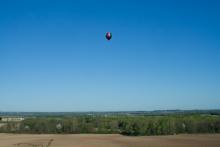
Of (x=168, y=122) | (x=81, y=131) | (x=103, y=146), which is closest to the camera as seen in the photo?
(x=103, y=146)

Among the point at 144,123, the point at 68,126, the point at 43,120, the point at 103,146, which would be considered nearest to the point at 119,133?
the point at 144,123

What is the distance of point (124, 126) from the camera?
219 feet

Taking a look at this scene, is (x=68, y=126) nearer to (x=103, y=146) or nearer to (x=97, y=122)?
(x=97, y=122)

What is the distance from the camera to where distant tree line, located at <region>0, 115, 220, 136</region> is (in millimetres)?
62469

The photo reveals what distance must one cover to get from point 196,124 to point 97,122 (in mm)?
17294

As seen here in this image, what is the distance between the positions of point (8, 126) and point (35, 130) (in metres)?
5.26

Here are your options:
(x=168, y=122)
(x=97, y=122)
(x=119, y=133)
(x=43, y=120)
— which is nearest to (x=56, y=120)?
(x=43, y=120)

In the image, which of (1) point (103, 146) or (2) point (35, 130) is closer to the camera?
(1) point (103, 146)

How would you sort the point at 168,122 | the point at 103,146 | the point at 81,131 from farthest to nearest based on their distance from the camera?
the point at 81,131 < the point at 168,122 < the point at 103,146

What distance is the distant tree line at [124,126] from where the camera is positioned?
62.5m

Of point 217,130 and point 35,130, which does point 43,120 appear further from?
point 217,130

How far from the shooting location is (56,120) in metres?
68.2

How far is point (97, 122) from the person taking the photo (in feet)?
229

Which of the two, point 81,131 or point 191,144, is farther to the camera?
point 81,131
